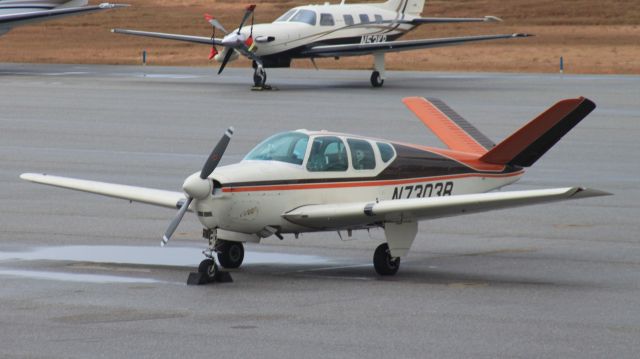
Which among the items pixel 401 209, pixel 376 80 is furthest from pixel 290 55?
pixel 401 209

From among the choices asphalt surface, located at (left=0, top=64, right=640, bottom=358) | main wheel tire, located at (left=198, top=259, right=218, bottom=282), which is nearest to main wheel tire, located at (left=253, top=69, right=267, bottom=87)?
asphalt surface, located at (left=0, top=64, right=640, bottom=358)

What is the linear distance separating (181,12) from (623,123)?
2582 inches

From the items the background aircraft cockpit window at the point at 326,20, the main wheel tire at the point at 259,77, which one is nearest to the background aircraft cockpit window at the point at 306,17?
the background aircraft cockpit window at the point at 326,20

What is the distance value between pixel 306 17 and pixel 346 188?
31087 millimetres

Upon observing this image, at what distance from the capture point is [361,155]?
15016mm

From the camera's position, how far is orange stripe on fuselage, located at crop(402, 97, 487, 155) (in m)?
16.6

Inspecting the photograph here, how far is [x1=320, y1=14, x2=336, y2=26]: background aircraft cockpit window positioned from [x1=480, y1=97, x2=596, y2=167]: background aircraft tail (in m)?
29.9

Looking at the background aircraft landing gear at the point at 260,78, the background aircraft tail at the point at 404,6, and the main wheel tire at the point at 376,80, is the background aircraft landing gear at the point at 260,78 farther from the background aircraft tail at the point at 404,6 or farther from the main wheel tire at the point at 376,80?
the background aircraft tail at the point at 404,6

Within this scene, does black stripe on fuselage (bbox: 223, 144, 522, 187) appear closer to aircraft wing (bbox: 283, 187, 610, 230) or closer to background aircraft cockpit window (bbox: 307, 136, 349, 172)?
background aircraft cockpit window (bbox: 307, 136, 349, 172)

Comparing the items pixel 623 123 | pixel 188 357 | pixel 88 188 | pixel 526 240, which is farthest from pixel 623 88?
pixel 188 357

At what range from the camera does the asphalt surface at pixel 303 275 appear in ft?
35.9

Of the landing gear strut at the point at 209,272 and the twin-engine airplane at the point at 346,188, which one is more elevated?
the twin-engine airplane at the point at 346,188

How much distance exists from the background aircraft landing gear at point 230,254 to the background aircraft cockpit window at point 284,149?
1.03 metres

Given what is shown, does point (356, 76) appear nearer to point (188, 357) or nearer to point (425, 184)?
point (425, 184)
